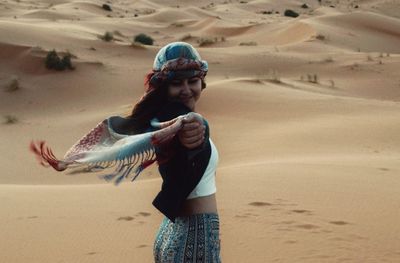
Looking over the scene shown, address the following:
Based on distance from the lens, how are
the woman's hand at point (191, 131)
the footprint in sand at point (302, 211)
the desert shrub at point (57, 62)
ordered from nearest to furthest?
the woman's hand at point (191, 131)
the footprint in sand at point (302, 211)
the desert shrub at point (57, 62)

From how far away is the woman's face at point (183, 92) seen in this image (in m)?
2.63

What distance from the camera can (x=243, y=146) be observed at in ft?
35.3

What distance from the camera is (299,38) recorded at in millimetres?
28859

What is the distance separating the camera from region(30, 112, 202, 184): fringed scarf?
2393mm

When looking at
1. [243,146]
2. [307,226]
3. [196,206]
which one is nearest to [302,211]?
[307,226]

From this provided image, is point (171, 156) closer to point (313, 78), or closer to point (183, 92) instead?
point (183, 92)

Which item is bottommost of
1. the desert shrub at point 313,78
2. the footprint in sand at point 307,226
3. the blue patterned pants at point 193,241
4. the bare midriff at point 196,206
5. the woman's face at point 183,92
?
the desert shrub at point 313,78

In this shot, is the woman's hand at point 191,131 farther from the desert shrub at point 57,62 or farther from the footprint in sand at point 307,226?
the desert shrub at point 57,62

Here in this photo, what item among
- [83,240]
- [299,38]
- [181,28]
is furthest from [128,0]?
[83,240]

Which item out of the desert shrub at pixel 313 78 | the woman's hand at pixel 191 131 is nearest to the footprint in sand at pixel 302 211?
the woman's hand at pixel 191 131

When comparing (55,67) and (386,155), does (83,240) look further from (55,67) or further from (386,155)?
(55,67)

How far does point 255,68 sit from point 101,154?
18.4 metres

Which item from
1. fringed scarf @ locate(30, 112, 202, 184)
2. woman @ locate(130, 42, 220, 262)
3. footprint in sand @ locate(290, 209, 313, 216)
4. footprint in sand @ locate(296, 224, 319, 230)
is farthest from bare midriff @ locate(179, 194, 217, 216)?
footprint in sand @ locate(290, 209, 313, 216)

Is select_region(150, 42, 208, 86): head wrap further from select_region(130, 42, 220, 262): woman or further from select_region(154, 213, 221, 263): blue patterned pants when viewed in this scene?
select_region(154, 213, 221, 263): blue patterned pants
